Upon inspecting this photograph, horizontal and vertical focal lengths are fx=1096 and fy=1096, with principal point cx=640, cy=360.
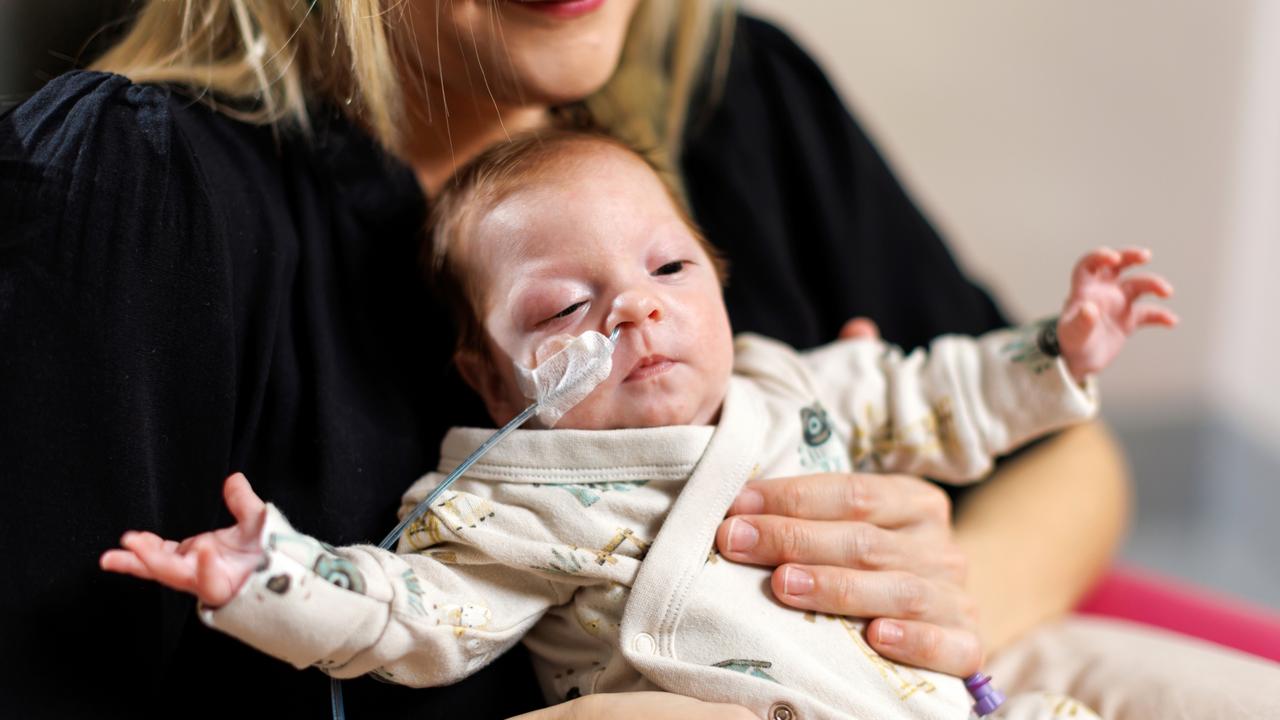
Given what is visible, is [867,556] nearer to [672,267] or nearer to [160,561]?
[672,267]

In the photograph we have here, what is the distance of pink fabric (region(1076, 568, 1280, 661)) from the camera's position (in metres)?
1.14

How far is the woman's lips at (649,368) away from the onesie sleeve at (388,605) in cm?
15

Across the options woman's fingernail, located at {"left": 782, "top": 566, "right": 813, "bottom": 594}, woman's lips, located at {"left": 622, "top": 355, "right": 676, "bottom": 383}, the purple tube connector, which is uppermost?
woman's lips, located at {"left": 622, "top": 355, "right": 676, "bottom": 383}

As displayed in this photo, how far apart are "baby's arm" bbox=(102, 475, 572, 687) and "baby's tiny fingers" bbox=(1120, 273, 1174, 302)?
0.55 metres

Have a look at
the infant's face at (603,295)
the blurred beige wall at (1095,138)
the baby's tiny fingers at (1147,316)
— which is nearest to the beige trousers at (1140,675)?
the baby's tiny fingers at (1147,316)

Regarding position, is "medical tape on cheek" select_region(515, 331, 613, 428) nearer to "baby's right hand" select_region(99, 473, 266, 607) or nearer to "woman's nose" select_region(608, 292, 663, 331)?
"woman's nose" select_region(608, 292, 663, 331)

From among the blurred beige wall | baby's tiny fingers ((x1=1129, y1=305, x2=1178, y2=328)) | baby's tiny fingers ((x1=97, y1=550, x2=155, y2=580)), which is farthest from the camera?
the blurred beige wall

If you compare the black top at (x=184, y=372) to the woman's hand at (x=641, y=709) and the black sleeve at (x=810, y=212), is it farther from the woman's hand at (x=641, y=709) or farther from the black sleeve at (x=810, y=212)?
the black sleeve at (x=810, y=212)

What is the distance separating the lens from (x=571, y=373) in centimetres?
79

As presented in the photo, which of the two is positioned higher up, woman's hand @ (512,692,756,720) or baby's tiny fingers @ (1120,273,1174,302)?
baby's tiny fingers @ (1120,273,1174,302)

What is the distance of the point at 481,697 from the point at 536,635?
0.06 meters

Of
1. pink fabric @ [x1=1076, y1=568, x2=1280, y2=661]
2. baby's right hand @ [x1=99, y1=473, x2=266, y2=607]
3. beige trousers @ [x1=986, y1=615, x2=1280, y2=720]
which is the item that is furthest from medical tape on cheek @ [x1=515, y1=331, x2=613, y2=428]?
pink fabric @ [x1=1076, y1=568, x2=1280, y2=661]

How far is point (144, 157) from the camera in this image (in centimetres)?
78

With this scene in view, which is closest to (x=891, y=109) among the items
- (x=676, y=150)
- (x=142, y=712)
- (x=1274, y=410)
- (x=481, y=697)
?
(x=1274, y=410)
